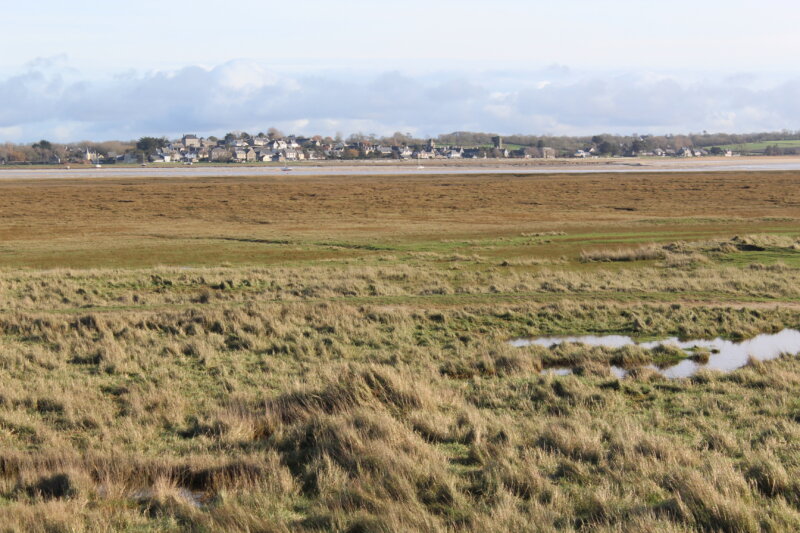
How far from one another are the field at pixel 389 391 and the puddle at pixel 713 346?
62 centimetres

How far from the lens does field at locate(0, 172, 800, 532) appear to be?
7711 mm

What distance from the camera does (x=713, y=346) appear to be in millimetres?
18359

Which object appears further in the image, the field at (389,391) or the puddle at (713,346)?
the puddle at (713,346)

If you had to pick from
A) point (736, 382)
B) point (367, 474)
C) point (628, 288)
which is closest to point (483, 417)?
point (367, 474)

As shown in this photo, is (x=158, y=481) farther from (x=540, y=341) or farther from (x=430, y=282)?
(x=430, y=282)

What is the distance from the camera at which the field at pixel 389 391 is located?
7.71m

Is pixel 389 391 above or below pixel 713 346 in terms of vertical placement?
above

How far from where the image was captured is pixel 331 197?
74.4 metres

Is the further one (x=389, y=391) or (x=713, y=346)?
(x=713, y=346)

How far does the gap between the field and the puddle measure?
0.62 meters

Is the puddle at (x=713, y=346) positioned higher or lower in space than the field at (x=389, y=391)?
lower

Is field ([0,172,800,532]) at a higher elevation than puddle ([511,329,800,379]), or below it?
higher

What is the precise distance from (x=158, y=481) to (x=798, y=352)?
13968 mm

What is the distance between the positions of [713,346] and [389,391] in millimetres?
9513
